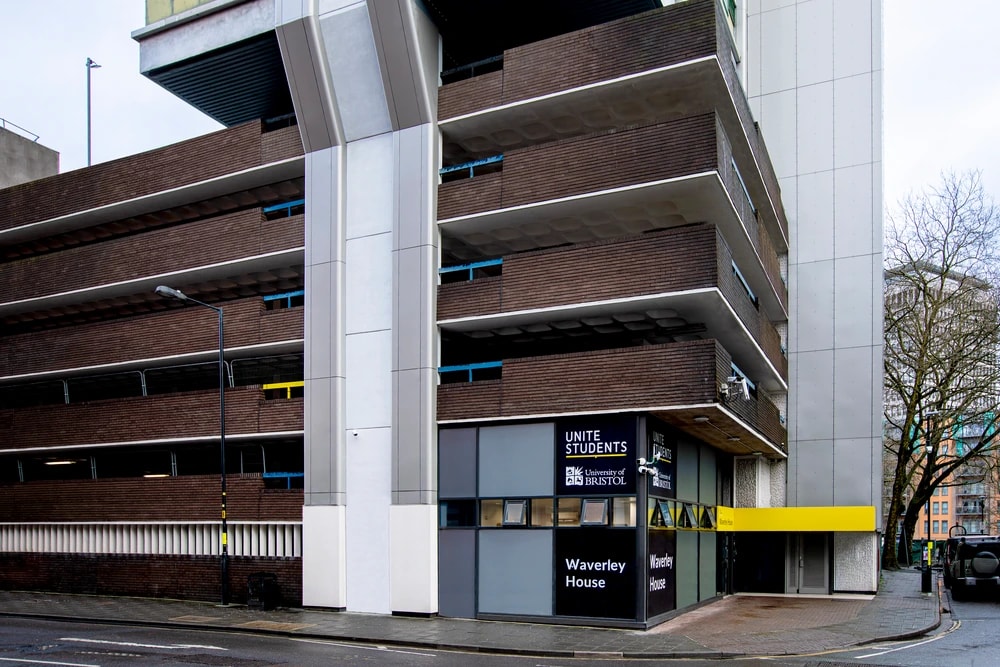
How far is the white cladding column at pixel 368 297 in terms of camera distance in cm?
2270

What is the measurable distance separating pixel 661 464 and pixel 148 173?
61.3 feet

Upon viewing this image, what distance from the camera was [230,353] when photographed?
89.4 feet

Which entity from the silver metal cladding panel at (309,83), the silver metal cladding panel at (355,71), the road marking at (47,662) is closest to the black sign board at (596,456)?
the silver metal cladding panel at (355,71)

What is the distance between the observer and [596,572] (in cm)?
2027

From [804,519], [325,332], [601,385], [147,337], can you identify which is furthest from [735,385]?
[147,337]

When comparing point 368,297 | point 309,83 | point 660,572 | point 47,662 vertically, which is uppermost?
point 309,83

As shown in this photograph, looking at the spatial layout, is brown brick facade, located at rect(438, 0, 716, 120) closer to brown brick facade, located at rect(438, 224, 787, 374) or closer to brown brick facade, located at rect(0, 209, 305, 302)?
brown brick facade, located at rect(438, 224, 787, 374)

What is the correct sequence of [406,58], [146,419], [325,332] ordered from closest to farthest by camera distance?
[406,58], [325,332], [146,419]

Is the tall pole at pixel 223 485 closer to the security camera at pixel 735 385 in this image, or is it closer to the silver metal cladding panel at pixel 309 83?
the silver metal cladding panel at pixel 309 83

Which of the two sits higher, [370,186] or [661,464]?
[370,186]

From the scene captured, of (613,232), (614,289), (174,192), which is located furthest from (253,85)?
(614,289)

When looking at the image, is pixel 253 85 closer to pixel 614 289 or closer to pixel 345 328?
pixel 345 328

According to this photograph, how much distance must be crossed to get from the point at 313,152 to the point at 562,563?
13065 mm

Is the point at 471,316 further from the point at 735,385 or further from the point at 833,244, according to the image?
the point at 833,244
